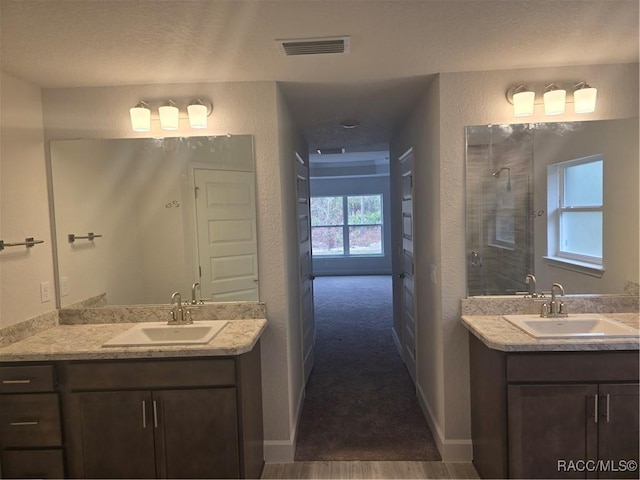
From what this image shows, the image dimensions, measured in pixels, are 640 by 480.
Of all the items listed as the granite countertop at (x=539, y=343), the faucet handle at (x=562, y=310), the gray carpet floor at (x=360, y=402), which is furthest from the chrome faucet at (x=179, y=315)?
the faucet handle at (x=562, y=310)

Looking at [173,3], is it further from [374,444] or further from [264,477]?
[374,444]

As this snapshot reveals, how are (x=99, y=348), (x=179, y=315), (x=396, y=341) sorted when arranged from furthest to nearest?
(x=396, y=341) < (x=179, y=315) < (x=99, y=348)

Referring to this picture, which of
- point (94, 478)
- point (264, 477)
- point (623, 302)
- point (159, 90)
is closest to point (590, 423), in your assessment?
point (623, 302)

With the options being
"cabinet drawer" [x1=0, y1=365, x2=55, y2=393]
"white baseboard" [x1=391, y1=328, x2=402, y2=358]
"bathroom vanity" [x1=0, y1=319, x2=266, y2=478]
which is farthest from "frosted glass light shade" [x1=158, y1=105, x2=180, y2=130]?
"white baseboard" [x1=391, y1=328, x2=402, y2=358]

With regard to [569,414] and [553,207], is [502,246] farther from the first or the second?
[569,414]

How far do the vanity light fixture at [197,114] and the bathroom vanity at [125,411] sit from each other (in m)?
1.27

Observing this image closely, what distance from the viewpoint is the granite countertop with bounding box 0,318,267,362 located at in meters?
2.02

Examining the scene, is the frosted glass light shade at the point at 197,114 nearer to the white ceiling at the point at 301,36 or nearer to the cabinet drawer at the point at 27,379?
the white ceiling at the point at 301,36

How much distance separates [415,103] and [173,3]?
1959mm

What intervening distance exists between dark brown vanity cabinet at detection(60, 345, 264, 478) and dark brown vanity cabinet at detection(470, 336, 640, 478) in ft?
4.44

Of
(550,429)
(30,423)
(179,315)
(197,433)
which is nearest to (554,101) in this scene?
(550,429)

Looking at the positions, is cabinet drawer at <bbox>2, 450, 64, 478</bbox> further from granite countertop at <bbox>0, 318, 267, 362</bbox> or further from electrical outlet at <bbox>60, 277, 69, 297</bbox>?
electrical outlet at <bbox>60, 277, 69, 297</bbox>

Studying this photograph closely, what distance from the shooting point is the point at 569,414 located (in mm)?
1971

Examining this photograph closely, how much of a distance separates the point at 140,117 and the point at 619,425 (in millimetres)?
3024
